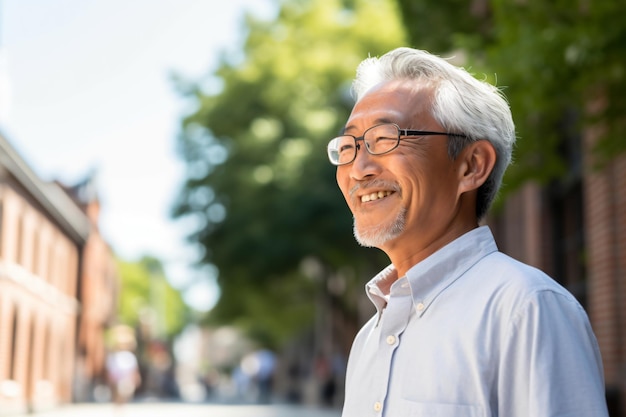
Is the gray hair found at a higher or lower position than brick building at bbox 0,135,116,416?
lower

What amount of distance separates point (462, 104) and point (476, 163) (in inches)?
5.7

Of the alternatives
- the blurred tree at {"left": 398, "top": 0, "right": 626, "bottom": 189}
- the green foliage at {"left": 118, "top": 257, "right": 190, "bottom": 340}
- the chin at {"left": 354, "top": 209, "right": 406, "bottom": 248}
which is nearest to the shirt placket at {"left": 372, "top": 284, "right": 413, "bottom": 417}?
the chin at {"left": 354, "top": 209, "right": 406, "bottom": 248}

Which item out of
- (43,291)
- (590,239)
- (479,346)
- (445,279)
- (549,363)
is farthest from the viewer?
(43,291)

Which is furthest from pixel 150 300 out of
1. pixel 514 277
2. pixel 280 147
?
pixel 514 277

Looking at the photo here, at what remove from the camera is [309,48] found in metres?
31.1

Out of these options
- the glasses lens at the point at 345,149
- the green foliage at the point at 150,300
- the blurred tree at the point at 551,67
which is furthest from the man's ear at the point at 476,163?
the green foliage at the point at 150,300

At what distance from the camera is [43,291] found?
113 feet

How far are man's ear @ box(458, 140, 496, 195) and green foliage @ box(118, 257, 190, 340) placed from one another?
77.4 metres

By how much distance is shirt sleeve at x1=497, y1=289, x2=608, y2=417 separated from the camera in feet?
5.83

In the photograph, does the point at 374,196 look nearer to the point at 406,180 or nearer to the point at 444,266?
the point at 406,180

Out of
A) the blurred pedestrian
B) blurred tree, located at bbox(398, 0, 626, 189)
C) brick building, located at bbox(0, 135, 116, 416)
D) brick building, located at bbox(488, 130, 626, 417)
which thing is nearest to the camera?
blurred tree, located at bbox(398, 0, 626, 189)

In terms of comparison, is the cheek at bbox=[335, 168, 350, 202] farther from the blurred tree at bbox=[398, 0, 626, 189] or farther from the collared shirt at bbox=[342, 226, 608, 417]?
the blurred tree at bbox=[398, 0, 626, 189]

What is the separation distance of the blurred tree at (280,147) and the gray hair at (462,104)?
2441 cm

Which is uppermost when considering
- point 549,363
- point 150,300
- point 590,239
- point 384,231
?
point 150,300
